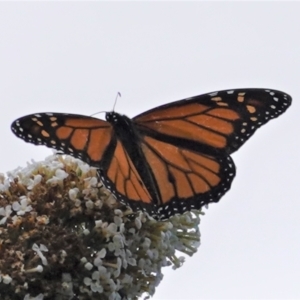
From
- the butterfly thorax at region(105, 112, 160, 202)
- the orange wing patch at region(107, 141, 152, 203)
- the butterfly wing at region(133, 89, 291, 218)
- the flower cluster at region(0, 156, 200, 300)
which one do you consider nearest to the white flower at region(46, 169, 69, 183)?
the flower cluster at region(0, 156, 200, 300)

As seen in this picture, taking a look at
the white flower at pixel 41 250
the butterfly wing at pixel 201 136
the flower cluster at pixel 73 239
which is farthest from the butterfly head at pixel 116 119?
the white flower at pixel 41 250

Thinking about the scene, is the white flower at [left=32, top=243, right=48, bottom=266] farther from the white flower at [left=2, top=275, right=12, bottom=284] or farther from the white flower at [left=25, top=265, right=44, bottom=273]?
the white flower at [left=2, top=275, right=12, bottom=284]

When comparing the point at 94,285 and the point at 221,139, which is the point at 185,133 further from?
the point at 94,285

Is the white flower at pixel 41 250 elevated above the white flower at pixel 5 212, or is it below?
below

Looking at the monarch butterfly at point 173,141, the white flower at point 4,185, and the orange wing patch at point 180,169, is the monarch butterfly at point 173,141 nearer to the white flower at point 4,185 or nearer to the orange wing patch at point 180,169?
the orange wing patch at point 180,169

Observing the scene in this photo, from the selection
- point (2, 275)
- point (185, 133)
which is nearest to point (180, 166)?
point (185, 133)

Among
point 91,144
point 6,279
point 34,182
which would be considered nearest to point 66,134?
point 91,144
